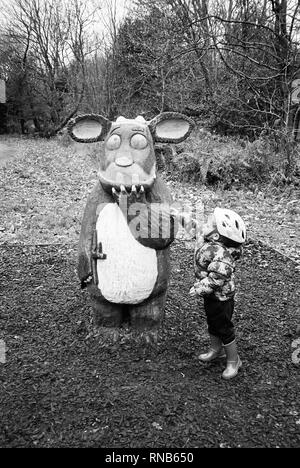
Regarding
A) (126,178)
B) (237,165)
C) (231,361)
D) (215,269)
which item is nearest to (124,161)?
(126,178)

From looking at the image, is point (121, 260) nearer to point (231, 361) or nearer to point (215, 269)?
point (215, 269)

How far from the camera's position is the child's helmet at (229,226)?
2.51 meters

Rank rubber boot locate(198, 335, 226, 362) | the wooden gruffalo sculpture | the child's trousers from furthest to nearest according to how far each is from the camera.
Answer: rubber boot locate(198, 335, 226, 362), the wooden gruffalo sculpture, the child's trousers

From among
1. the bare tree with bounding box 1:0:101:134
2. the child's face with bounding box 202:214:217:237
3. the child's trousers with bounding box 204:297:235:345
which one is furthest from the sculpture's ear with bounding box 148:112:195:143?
the bare tree with bounding box 1:0:101:134

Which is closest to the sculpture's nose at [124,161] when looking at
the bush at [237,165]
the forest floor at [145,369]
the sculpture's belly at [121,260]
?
the sculpture's belly at [121,260]

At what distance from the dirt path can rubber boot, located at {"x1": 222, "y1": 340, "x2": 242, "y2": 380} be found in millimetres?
49

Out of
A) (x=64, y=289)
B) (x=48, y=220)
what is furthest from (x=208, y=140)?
(x=64, y=289)

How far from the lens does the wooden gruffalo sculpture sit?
8.93 ft

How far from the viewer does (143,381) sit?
8.76 feet

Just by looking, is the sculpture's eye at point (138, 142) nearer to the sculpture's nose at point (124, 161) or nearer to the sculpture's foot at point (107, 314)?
the sculpture's nose at point (124, 161)

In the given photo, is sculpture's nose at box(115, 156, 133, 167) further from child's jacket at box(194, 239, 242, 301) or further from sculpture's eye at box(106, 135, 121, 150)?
child's jacket at box(194, 239, 242, 301)

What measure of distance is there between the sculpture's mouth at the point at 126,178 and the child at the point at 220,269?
19.1 inches

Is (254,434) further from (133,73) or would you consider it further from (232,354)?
(133,73)

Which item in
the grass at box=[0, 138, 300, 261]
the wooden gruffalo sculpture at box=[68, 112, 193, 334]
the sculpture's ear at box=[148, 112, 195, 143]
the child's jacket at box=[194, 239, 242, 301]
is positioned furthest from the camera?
the grass at box=[0, 138, 300, 261]
